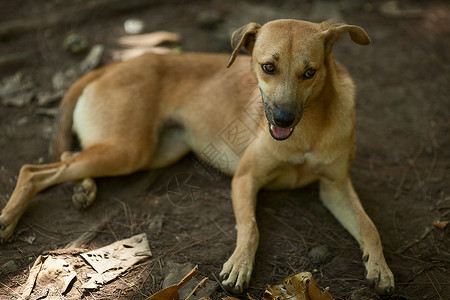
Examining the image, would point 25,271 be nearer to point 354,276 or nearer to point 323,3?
point 354,276

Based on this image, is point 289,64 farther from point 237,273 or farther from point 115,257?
point 115,257

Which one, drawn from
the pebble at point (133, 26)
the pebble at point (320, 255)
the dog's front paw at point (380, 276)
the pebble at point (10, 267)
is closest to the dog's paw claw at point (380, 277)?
the dog's front paw at point (380, 276)

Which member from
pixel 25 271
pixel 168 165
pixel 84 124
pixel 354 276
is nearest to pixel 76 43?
pixel 84 124

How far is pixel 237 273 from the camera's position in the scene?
2961 millimetres

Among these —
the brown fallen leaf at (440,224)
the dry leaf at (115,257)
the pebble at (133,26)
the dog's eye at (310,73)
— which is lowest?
the brown fallen leaf at (440,224)

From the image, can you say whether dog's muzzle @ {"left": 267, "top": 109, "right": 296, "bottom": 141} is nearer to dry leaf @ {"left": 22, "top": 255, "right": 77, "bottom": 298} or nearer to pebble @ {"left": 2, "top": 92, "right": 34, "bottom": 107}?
dry leaf @ {"left": 22, "top": 255, "right": 77, "bottom": 298}

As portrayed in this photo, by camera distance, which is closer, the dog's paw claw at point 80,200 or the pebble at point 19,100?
the dog's paw claw at point 80,200

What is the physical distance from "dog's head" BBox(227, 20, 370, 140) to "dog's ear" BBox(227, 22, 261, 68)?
0.4 inches

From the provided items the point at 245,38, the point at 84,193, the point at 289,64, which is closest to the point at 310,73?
the point at 289,64

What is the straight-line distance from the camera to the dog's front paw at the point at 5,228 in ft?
10.5

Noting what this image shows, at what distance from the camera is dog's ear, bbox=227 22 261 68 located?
3200 millimetres

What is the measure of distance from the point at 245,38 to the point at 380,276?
78.6 inches

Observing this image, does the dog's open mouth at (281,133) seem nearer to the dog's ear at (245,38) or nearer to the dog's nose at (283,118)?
the dog's nose at (283,118)

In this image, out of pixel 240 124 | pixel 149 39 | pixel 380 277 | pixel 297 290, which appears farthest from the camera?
pixel 149 39
